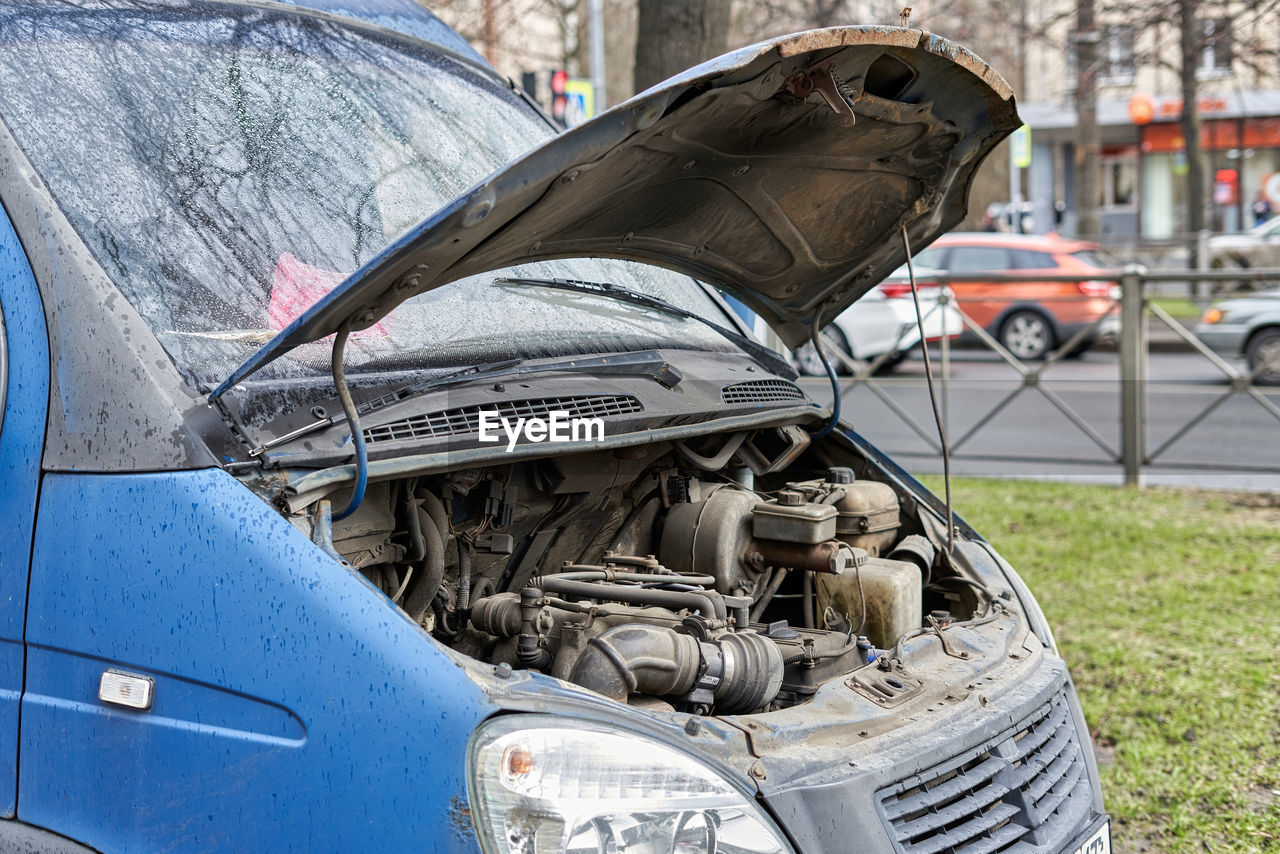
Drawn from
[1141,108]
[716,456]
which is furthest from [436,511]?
[1141,108]

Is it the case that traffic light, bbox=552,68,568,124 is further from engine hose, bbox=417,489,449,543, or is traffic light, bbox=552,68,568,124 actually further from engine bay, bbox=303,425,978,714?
engine hose, bbox=417,489,449,543

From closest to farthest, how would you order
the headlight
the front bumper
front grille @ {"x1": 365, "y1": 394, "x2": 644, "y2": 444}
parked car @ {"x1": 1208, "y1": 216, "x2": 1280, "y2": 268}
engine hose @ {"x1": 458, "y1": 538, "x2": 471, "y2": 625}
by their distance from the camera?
the headlight → the front bumper → front grille @ {"x1": 365, "y1": 394, "x2": 644, "y2": 444} → engine hose @ {"x1": 458, "y1": 538, "x2": 471, "y2": 625} → parked car @ {"x1": 1208, "y1": 216, "x2": 1280, "y2": 268}

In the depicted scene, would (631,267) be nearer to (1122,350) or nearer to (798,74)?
(798,74)

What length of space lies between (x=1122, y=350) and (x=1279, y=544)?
7.68 ft

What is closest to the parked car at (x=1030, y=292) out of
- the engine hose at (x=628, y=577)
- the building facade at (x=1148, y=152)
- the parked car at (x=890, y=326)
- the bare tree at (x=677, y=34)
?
the parked car at (x=890, y=326)

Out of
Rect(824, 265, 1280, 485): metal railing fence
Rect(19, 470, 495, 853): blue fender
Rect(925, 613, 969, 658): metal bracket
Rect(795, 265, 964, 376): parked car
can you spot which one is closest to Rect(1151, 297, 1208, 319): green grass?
Rect(824, 265, 1280, 485): metal railing fence

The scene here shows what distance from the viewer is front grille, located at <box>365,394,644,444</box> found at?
2.25m

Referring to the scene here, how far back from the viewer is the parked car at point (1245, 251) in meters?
20.7

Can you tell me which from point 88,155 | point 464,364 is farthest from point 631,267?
point 88,155

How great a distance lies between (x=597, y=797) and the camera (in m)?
1.82

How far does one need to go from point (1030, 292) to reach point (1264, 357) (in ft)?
13.2

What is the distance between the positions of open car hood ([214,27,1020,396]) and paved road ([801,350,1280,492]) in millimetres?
6365

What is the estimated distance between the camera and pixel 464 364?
Answer: 2580mm

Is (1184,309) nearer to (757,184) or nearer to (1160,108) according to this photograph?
(757,184)
